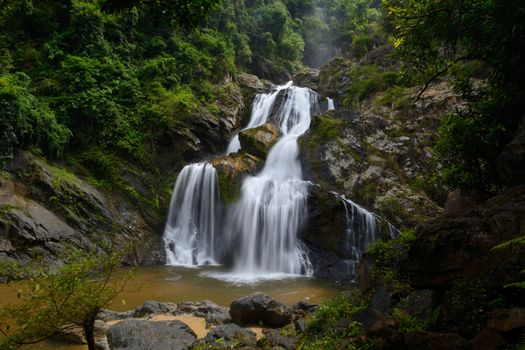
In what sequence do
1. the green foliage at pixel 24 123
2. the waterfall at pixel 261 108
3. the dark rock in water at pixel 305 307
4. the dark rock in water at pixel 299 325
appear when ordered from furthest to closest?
1. the waterfall at pixel 261 108
2. the green foliage at pixel 24 123
3. the dark rock in water at pixel 305 307
4. the dark rock in water at pixel 299 325

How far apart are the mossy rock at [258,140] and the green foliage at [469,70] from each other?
41.1 ft

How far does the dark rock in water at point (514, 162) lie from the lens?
4.81m

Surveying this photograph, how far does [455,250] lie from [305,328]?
11.0 ft

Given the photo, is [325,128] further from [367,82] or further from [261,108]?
[261,108]

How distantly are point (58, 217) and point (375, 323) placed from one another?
41.1ft

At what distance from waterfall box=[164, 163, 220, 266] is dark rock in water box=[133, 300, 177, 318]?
6.65 m

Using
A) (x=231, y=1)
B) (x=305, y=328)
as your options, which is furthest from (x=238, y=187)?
(x=231, y=1)

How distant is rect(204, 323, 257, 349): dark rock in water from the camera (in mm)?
6297

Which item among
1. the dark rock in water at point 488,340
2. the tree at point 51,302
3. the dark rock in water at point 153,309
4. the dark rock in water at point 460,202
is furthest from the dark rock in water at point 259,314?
the dark rock in water at point 488,340

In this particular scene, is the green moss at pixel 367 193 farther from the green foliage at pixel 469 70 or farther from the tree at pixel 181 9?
the tree at pixel 181 9

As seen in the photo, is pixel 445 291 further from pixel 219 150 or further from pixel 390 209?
pixel 219 150

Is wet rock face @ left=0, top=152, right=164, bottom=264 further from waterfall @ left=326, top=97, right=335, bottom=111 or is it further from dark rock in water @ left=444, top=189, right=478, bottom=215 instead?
waterfall @ left=326, top=97, right=335, bottom=111

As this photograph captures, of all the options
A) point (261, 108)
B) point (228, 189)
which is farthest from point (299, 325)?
point (261, 108)

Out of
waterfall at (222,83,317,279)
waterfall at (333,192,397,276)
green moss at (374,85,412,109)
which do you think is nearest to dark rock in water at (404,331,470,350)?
waterfall at (222,83,317,279)
